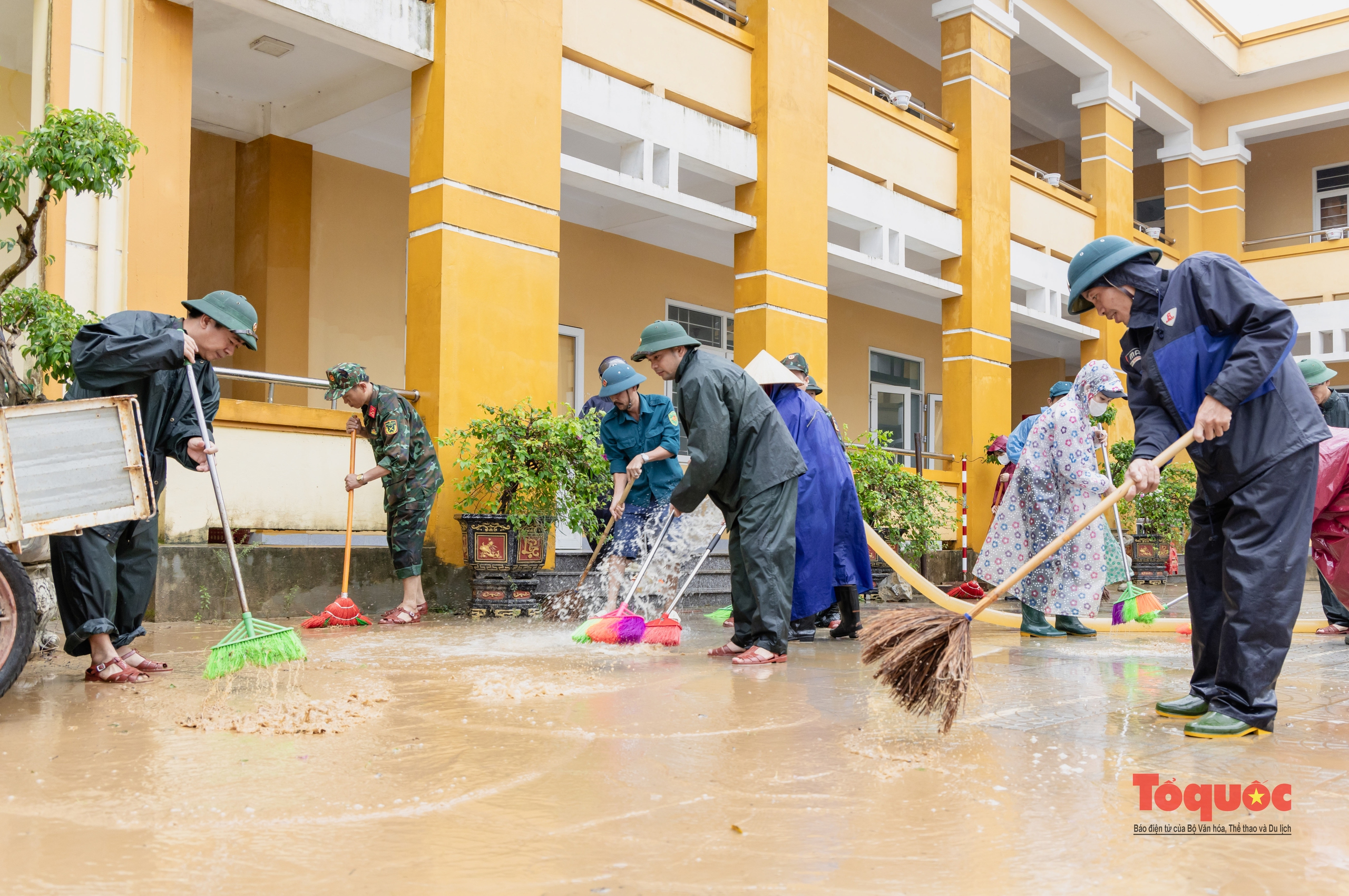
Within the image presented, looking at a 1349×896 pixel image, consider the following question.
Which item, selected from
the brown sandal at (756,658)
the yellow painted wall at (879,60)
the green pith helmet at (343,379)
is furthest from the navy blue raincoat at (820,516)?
the yellow painted wall at (879,60)

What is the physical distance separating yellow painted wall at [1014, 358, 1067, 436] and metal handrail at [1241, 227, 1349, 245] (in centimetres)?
400

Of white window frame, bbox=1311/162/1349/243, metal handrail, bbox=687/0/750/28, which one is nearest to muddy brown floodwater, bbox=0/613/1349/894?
metal handrail, bbox=687/0/750/28

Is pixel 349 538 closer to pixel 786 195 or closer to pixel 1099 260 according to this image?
pixel 1099 260

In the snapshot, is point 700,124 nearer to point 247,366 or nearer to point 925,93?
point 247,366

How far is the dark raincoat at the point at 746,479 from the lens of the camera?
5.18 metres

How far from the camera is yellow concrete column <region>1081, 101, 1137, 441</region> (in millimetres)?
16625

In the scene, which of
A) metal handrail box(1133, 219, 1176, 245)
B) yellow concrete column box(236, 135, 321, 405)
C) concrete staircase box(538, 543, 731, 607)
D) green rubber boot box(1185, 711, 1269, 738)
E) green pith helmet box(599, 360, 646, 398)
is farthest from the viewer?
metal handrail box(1133, 219, 1176, 245)

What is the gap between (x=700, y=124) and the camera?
10383 mm

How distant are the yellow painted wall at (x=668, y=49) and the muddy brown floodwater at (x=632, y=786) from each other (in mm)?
6635

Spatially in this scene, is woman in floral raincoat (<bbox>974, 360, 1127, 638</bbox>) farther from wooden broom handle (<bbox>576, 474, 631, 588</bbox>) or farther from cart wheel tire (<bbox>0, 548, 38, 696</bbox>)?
cart wheel tire (<bbox>0, 548, 38, 696</bbox>)

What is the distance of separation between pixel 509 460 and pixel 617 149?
450 centimetres
